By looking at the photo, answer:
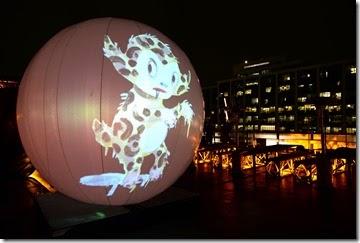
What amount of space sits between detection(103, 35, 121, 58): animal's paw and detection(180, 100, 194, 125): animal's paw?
1221 millimetres

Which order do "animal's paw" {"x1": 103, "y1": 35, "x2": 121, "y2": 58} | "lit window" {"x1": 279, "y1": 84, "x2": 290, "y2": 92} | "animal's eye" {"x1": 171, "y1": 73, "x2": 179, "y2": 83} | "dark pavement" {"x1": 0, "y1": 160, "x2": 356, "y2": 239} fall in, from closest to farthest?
"animal's paw" {"x1": 103, "y1": 35, "x2": 121, "y2": 58} < "animal's eye" {"x1": 171, "y1": 73, "x2": 179, "y2": 83} < "dark pavement" {"x1": 0, "y1": 160, "x2": 356, "y2": 239} < "lit window" {"x1": 279, "y1": 84, "x2": 290, "y2": 92}

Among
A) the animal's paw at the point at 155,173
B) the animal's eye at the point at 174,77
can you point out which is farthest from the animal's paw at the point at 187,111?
the animal's paw at the point at 155,173

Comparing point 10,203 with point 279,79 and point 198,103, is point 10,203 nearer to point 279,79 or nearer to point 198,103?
point 198,103

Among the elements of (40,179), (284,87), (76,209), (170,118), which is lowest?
(76,209)

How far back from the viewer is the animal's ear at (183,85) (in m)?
4.71

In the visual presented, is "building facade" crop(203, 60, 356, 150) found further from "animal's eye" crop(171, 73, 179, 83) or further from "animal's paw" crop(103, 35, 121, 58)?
"animal's paw" crop(103, 35, 121, 58)

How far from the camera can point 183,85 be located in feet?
15.8

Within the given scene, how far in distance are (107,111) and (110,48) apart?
0.92 m

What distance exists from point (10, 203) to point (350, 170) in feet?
32.8

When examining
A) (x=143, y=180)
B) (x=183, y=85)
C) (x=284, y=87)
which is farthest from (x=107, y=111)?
(x=284, y=87)

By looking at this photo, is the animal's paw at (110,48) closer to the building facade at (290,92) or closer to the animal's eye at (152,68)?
the animal's eye at (152,68)

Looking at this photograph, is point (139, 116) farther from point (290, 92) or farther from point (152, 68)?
point (290, 92)

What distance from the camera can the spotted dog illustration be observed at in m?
4.21

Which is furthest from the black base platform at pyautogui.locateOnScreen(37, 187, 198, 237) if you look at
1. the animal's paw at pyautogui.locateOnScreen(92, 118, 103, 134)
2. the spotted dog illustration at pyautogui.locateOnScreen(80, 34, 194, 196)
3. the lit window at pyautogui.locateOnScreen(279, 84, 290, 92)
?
the lit window at pyautogui.locateOnScreen(279, 84, 290, 92)
